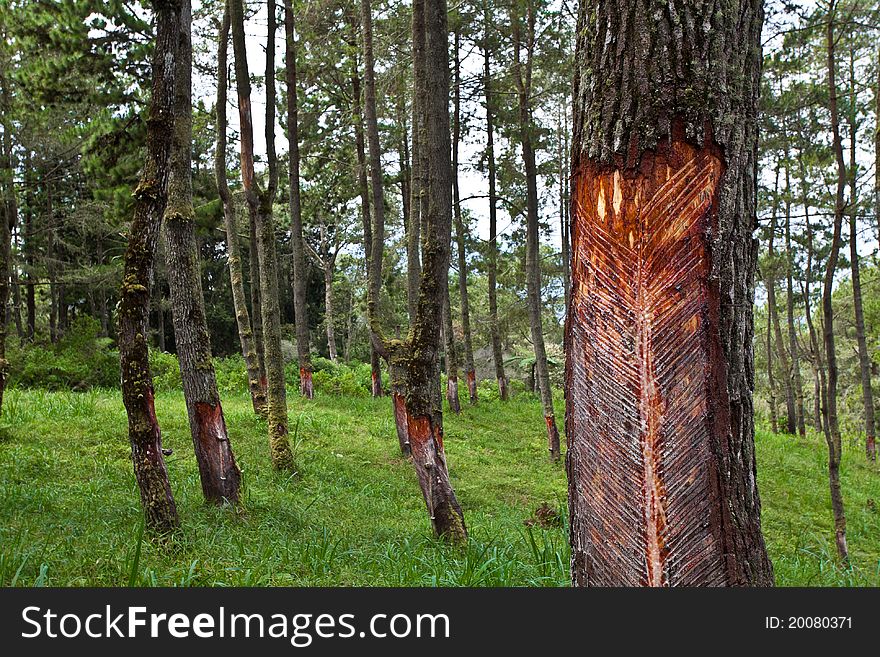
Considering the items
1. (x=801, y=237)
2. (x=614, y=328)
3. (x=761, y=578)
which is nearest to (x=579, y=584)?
(x=761, y=578)

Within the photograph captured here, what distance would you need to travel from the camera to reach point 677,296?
198cm

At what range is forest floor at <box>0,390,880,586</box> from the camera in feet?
13.1

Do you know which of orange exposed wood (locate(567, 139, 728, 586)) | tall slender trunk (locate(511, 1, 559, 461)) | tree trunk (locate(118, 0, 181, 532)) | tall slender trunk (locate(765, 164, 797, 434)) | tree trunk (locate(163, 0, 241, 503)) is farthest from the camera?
tall slender trunk (locate(765, 164, 797, 434))

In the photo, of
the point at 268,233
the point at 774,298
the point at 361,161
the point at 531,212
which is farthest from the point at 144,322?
the point at 774,298

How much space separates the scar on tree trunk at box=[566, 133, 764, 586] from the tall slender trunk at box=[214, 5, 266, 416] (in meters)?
8.04

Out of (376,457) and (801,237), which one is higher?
(801,237)

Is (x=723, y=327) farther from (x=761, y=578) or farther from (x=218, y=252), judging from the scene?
(x=218, y=252)

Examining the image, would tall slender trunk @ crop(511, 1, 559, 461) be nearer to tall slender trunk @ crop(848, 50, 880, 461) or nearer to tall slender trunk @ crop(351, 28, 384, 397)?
tall slender trunk @ crop(351, 28, 384, 397)

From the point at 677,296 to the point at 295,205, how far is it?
11.4 meters

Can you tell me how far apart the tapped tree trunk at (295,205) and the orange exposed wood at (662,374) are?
31.5 ft

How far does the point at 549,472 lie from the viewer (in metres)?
11.5

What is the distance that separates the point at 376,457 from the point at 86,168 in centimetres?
615

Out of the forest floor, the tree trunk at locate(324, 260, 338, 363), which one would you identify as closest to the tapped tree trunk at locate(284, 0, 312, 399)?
the forest floor

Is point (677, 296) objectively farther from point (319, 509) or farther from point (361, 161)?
point (361, 161)
